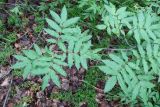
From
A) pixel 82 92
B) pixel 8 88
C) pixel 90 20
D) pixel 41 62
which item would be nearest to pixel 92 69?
pixel 82 92

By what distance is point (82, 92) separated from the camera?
3570 mm

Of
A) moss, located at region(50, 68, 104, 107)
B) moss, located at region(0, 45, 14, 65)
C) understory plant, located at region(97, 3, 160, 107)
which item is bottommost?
moss, located at region(50, 68, 104, 107)

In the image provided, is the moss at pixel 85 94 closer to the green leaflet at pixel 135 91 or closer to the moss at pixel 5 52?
the moss at pixel 5 52

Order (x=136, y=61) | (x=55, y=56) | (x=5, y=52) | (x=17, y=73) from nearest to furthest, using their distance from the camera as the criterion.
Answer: (x=55, y=56) → (x=136, y=61) → (x=17, y=73) → (x=5, y=52)

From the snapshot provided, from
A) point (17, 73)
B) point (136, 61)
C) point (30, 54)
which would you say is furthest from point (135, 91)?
point (17, 73)

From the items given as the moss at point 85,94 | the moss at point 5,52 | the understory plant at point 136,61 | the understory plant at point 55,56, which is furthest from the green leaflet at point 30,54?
the moss at point 5,52

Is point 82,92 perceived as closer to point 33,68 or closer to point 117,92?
point 117,92

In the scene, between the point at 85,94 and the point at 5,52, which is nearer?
the point at 85,94

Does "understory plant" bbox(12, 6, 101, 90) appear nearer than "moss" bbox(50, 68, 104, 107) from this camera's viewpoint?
Yes

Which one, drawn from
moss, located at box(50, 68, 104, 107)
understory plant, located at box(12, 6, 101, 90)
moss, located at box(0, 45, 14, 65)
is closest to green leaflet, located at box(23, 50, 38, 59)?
understory plant, located at box(12, 6, 101, 90)

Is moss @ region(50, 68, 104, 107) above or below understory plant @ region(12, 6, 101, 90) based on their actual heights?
below

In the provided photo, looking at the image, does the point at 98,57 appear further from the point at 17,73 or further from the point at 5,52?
the point at 5,52

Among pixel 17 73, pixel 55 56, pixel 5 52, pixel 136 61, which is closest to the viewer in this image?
pixel 55 56

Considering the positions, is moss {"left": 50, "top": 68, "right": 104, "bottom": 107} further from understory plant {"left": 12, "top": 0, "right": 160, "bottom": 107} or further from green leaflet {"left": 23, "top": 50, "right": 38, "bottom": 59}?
green leaflet {"left": 23, "top": 50, "right": 38, "bottom": 59}
